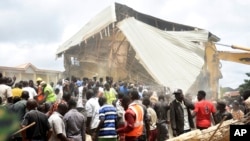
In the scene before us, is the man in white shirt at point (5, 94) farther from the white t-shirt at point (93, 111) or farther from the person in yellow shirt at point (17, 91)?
the white t-shirt at point (93, 111)

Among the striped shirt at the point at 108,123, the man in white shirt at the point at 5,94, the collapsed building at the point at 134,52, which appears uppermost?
the collapsed building at the point at 134,52


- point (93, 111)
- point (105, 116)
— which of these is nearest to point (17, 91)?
point (93, 111)

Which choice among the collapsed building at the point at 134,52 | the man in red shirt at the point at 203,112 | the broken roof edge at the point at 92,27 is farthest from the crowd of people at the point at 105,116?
the broken roof edge at the point at 92,27

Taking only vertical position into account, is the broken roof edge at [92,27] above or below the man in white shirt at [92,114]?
above

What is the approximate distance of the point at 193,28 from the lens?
2289 centimetres

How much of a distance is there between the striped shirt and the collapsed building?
952 centimetres

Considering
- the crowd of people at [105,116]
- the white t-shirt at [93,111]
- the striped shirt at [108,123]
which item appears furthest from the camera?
the white t-shirt at [93,111]

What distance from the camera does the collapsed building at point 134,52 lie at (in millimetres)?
19656

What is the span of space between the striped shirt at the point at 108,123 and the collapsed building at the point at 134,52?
9523 millimetres

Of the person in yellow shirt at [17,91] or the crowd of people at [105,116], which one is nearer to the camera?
the crowd of people at [105,116]

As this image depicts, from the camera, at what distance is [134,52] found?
66.1 ft

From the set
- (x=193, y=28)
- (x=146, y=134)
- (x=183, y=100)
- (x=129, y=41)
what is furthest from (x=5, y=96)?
(x=193, y=28)

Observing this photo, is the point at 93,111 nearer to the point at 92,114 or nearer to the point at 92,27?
the point at 92,114

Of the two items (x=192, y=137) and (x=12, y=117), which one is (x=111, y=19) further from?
(x=12, y=117)
